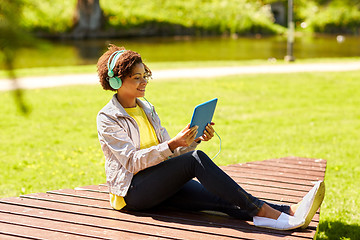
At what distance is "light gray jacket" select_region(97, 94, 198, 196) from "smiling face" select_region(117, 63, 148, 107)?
74 mm

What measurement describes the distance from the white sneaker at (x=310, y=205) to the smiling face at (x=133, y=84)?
4.07ft

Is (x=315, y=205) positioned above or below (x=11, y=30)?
below

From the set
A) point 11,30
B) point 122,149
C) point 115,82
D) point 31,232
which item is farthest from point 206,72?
point 11,30

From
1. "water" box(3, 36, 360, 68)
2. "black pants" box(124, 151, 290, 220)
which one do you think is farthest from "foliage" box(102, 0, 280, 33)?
"black pants" box(124, 151, 290, 220)

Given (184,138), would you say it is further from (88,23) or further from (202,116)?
(88,23)

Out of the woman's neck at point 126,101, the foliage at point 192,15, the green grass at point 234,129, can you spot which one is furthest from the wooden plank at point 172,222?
the foliage at point 192,15

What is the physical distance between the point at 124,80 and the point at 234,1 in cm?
3047

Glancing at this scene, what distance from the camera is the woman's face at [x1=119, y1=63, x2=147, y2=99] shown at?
3.25 meters

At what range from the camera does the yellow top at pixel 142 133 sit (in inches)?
128

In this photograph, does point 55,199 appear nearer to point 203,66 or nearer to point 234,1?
point 203,66

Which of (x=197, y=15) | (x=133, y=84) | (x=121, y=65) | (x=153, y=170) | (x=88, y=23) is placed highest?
(x=197, y=15)

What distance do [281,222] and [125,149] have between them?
41.1 inches

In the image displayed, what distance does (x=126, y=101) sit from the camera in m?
3.35

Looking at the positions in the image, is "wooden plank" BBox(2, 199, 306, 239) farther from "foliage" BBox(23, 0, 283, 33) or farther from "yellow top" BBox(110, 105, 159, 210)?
"foliage" BBox(23, 0, 283, 33)
